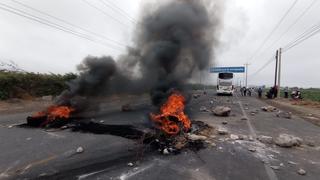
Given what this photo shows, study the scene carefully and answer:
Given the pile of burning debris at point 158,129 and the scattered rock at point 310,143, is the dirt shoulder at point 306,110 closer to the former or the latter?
the scattered rock at point 310,143

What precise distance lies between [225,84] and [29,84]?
96.2 ft

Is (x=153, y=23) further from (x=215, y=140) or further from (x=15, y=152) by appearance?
(x=15, y=152)

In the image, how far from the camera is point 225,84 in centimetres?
4247

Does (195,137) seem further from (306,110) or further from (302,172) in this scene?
(306,110)

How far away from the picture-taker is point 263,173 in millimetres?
5719

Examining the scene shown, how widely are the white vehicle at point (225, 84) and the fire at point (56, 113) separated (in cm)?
3334

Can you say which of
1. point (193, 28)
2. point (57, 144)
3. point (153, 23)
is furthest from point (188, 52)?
point (57, 144)

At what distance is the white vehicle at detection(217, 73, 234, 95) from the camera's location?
42.2 metres

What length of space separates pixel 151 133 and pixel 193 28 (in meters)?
11.3

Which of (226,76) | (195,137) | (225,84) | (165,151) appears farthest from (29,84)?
(226,76)

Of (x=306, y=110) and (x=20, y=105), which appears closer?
(x=20, y=105)

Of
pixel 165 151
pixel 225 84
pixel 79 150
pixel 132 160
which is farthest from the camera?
pixel 225 84

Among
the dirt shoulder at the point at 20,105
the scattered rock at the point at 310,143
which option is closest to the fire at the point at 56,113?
the dirt shoulder at the point at 20,105

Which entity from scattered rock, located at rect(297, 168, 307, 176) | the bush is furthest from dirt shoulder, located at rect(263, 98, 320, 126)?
the bush
